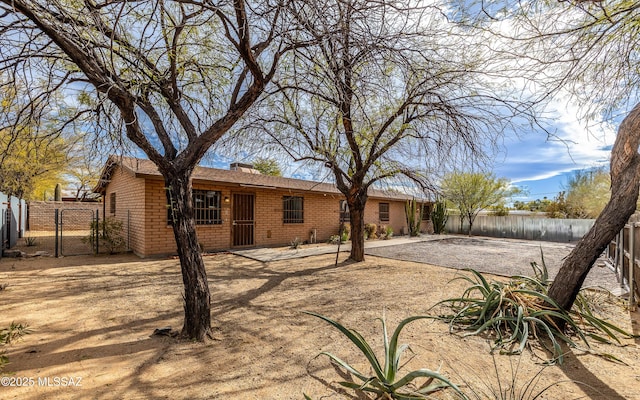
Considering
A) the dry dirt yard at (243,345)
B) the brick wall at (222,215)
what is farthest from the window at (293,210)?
the dry dirt yard at (243,345)

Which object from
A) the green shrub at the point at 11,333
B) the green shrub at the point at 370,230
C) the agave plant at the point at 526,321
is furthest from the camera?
the green shrub at the point at 370,230

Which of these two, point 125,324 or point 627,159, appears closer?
point 627,159

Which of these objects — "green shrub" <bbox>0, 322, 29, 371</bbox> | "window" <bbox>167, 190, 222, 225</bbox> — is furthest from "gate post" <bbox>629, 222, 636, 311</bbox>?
"window" <bbox>167, 190, 222, 225</bbox>

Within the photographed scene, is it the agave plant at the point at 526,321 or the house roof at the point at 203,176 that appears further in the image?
the house roof at the point at 203,176

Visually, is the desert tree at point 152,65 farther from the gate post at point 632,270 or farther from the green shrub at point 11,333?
the gate post at point 632,270

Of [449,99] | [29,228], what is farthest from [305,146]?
[29,228]

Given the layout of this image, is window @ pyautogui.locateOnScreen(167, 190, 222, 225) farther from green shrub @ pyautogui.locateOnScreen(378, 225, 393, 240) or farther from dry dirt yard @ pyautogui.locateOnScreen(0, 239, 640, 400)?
green shrub @ pyautogui.locateOnScreen(378, 225, 393, 240)

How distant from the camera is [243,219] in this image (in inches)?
454

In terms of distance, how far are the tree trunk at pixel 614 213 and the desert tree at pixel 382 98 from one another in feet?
3.66

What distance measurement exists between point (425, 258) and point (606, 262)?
5.50 m

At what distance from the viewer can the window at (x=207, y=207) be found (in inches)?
397

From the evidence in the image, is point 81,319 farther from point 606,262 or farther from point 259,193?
point 606,262

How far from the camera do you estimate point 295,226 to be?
44.0 ft

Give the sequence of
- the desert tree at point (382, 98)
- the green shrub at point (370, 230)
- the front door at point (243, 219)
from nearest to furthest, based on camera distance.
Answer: the desert tree at point (382, 98) → the front door at point (243, 219) → the green shrub at point (370, 230)
